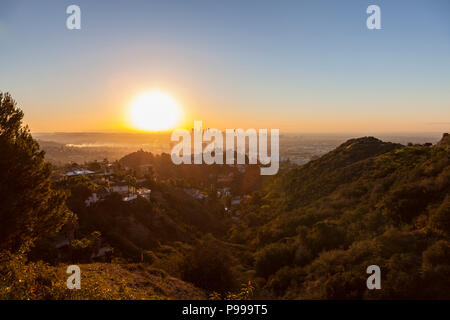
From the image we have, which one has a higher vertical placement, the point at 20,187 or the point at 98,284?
the point at 20,187

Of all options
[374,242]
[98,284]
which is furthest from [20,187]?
[374,242]

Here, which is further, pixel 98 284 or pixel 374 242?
pixel 374 242

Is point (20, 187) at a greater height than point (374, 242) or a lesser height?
greater

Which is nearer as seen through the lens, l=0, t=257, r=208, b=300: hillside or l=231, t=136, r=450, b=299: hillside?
l=0, t=257, r=208, b=300: hillside

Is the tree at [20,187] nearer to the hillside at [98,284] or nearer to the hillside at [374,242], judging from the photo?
the hillside at [98,284]

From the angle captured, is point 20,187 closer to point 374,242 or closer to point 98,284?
point 98,284

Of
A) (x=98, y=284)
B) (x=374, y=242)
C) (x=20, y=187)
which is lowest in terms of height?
(x=98, y=284)

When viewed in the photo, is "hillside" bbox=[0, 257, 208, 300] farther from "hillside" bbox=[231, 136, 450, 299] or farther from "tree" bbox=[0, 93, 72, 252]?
"hillside" bbox=[231, 136, 450, 299]

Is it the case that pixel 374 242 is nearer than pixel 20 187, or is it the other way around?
pixel 20 187

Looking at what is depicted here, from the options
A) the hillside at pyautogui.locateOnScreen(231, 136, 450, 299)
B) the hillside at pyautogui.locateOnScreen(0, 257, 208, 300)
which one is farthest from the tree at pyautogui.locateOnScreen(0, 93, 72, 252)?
the hillside at pyautogui.locateOnScreen(231, 136, 450, 299)
